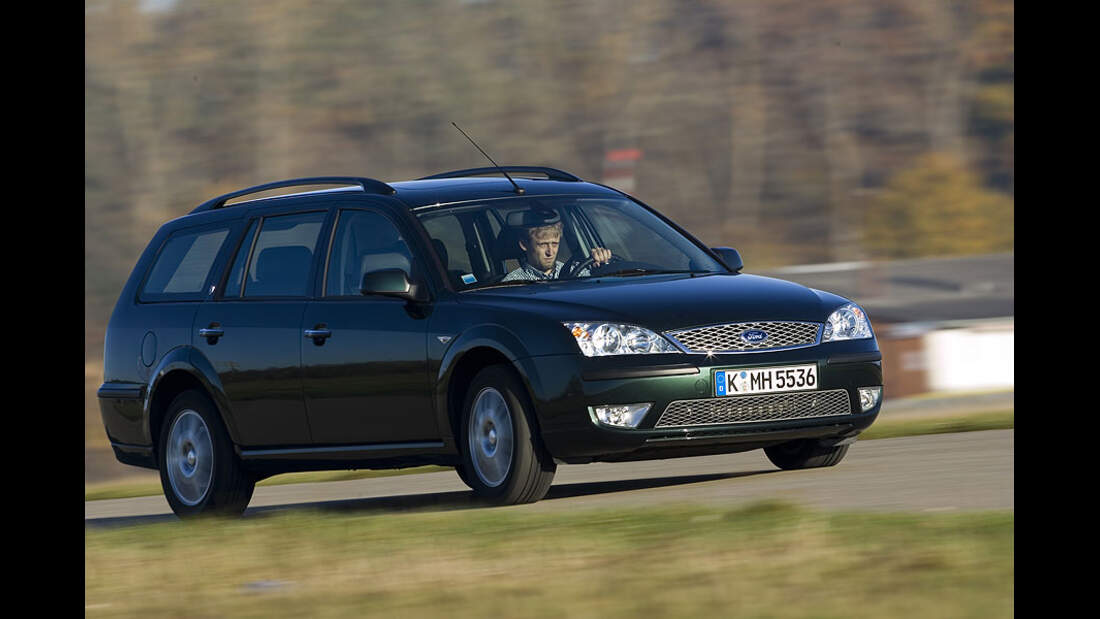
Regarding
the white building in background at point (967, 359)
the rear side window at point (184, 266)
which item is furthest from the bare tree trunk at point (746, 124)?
the rear side window at point (184, 266)

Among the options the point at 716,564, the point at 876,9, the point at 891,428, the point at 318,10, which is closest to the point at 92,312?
the point at 318,10

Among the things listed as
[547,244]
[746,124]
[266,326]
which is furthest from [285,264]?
[746,124]

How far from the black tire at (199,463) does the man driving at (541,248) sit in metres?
2.14

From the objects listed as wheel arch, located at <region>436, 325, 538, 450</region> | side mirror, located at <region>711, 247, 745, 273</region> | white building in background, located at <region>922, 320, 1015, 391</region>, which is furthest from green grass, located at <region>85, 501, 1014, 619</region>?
white building in background, located at <region>922, 320, 1015, 391</region>

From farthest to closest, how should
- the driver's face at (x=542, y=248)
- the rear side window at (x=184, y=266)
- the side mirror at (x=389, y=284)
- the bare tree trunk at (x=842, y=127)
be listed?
the bare tree trunk at (x=842, y=127) < the rear side window at (x=184, y=266) < the driver's face at (x=542, y=248) < the side mirror at (x=389, y=284)

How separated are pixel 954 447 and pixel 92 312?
140 feet

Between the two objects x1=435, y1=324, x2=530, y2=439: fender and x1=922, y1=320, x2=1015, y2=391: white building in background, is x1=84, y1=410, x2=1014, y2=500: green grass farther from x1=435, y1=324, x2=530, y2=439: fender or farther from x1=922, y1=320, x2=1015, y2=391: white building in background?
x1=922, y1=320, x2=1015, y2=391: white building in background

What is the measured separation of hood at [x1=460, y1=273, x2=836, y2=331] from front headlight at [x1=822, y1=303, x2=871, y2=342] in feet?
0.17

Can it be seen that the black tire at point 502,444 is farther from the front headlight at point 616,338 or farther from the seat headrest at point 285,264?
the seat headrest at point 285,264

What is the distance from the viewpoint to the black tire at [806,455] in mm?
10156

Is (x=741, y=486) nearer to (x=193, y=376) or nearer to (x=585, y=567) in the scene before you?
(x=585, y=567)

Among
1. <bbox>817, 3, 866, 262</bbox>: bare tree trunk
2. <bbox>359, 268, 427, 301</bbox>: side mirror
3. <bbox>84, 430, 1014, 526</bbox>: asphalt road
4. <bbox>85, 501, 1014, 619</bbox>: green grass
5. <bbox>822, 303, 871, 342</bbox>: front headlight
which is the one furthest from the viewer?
<bbox>817, 3, 866, 262</bbox>: bare tree trunk

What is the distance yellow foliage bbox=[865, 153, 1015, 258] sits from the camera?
57375 mm

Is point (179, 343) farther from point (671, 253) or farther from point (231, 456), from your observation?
point (671, 253)
